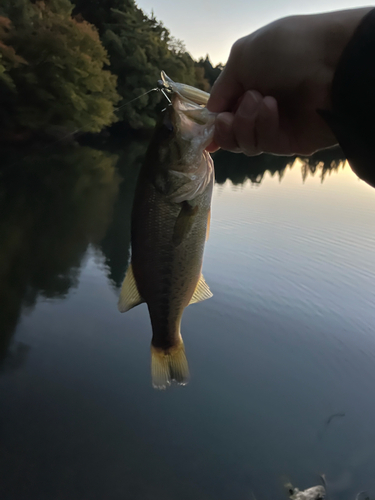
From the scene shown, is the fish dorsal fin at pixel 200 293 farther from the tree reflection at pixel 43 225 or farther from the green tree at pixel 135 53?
the green tree at pixel 135 53

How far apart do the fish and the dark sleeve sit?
2.13 ft

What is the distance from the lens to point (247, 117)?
5.50 feet

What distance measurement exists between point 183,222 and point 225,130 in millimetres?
493

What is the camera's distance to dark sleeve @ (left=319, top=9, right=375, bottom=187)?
1.23 m

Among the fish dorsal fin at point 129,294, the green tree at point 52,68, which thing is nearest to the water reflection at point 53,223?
the green tree at point 52,68

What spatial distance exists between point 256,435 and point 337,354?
2.29 meters

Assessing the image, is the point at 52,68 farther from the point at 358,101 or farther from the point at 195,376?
the point at 358,101

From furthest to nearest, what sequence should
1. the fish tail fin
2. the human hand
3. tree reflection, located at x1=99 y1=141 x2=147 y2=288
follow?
tree reflection, located at x1=99 y1=141 x2=147 y2=288 → the fish tail fin → the human hand

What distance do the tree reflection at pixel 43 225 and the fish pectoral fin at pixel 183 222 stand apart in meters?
4.52

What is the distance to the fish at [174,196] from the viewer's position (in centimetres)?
186

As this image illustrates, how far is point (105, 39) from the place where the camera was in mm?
31797

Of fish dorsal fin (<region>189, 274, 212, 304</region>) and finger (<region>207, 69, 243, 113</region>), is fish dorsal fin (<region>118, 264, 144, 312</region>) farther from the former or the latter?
finger (<region>207, 69, 243, 113</region>)

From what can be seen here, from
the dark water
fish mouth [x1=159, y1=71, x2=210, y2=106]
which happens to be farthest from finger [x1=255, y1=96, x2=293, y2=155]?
the dark water

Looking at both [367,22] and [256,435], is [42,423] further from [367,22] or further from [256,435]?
[367,22]
